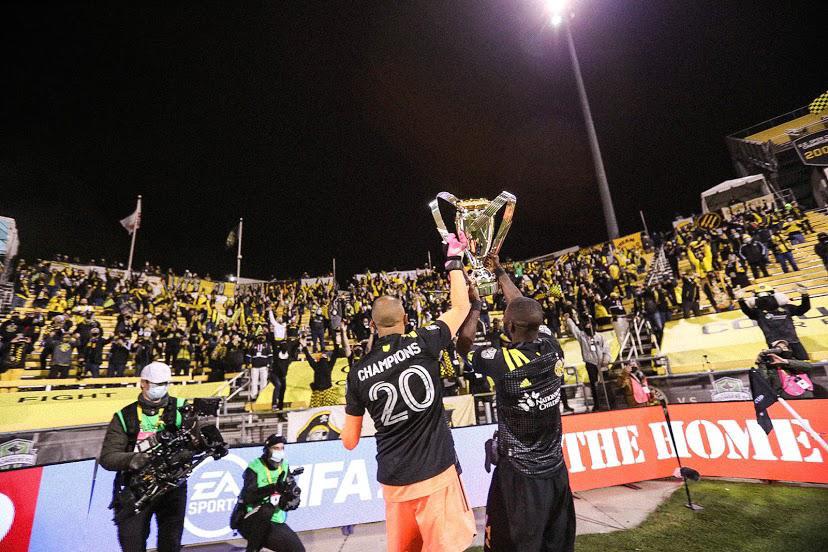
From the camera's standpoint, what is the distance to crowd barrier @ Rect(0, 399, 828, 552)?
5.48 metres

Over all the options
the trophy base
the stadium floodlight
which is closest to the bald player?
the trophy base

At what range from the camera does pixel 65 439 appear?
10258mm

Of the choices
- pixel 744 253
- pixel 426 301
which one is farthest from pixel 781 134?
pixel 426 301

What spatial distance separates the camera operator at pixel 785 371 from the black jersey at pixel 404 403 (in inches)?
278

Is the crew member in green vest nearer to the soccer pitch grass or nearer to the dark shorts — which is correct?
the soccer pitch grass

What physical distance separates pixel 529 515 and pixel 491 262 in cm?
215

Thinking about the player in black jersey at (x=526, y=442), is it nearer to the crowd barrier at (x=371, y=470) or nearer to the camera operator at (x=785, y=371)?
the crowd barrier at (x=371, y=470)

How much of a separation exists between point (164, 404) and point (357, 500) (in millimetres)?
3936

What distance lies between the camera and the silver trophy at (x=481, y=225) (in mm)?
4035

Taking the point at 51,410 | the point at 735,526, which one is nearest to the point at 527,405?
the point at 735,526

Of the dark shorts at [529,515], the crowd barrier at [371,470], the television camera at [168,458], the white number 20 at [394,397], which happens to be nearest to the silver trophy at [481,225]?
the white number 20 at [394,397]

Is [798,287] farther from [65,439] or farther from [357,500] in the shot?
[65,439]

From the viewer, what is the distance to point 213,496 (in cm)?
637

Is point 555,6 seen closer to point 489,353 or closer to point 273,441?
point 489,353
